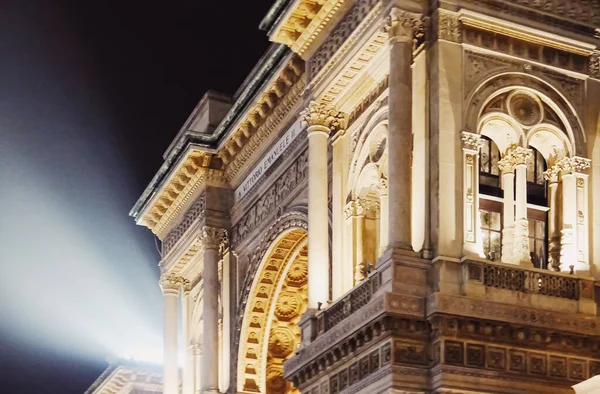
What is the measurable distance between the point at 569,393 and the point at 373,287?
11.9ft

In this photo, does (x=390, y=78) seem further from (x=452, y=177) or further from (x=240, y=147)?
(x=240, y=147)

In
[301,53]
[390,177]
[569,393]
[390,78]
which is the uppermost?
[301,53]

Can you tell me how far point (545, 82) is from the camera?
83.0 ft

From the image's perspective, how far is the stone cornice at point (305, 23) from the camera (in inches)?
1058

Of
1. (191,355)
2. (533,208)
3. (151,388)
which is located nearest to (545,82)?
(533,208)

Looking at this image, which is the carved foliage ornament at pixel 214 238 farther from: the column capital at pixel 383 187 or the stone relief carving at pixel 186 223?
the column capital at pixel 383 187

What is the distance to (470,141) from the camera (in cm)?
2427

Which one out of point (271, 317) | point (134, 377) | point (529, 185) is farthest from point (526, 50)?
point (134, 377)

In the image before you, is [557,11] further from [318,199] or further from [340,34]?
[318,199]

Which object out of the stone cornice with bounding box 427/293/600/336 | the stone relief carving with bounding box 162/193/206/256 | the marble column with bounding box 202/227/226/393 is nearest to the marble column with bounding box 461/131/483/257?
the stone cornice with bounding box 427/293/600/336

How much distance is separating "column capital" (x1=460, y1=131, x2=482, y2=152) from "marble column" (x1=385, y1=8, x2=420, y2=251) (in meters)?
0.89

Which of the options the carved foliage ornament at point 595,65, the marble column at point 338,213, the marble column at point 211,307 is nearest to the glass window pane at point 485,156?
the carved foliage ornament at point 595,65

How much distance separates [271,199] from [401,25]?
9480mm

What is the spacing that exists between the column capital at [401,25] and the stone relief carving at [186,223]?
1227 centimetres
